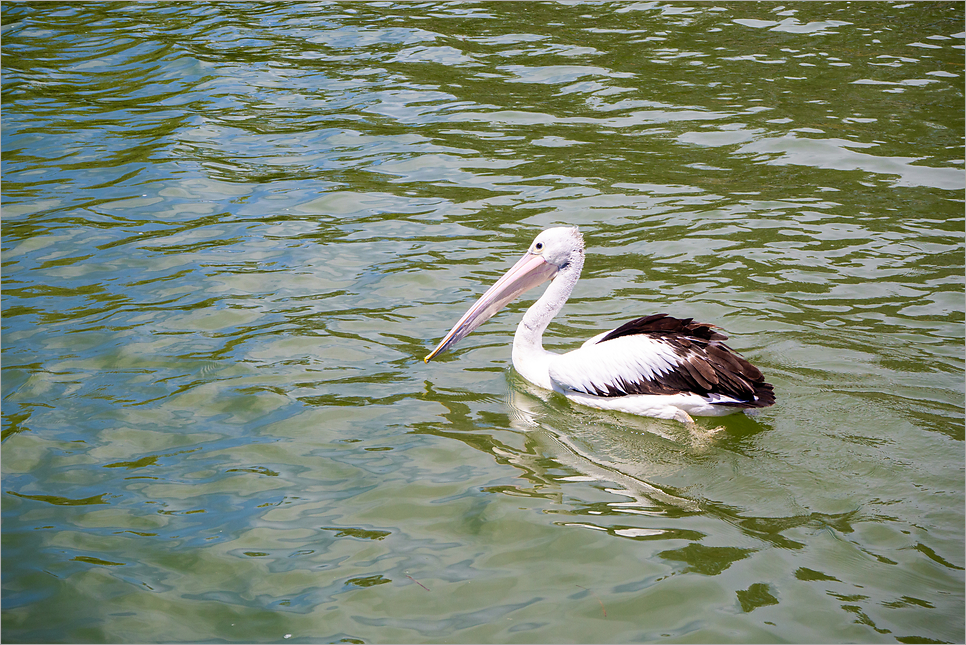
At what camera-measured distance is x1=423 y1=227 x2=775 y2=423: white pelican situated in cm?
438

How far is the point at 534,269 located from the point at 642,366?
1046 millimetres

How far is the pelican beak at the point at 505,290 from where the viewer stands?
5156 mm

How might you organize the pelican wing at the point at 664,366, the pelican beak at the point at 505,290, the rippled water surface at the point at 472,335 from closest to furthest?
1. the rippled water surface at the point at 472,335
2. the pelican wing at the point at 664,366
3. the pelican beak at the point at 505,290

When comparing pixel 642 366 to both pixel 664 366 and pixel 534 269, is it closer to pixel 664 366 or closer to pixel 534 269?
pixel 664 366

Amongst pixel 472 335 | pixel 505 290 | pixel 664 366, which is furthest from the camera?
pixel 472 335

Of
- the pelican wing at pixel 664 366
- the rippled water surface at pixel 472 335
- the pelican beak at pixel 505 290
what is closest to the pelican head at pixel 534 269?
the pelican beak at pixel 505 290

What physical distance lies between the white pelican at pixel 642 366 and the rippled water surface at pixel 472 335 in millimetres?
167

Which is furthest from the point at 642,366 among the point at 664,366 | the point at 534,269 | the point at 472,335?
the point at 472,335

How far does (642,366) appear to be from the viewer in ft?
15.0

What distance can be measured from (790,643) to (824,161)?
18.8 feet

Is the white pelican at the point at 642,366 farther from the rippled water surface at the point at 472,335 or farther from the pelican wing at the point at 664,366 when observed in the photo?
the rippled water surface at the point at 472,335

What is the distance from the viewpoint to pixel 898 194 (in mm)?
6938

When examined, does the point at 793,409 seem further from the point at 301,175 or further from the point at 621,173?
the point at 301,175

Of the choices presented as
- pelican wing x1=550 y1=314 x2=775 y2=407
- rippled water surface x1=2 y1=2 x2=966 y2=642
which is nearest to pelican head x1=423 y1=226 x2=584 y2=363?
rippled water surface x1=2 y1=2 x2=966 y2=642
